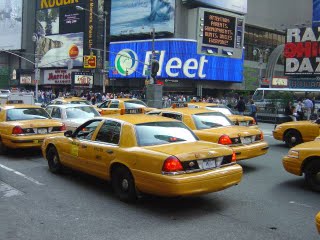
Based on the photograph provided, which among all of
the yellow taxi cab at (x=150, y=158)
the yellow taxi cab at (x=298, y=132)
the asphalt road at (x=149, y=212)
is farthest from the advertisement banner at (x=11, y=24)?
the yellow taxi cab at (x=150, y=158)

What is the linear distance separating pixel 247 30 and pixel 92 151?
7123 centimetres

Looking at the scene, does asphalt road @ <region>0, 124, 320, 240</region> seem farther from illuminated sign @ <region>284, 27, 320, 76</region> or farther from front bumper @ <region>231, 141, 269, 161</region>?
illuminated sign @ <region>284, 27, 320, 76</region>

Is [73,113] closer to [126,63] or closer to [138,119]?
[138,119]

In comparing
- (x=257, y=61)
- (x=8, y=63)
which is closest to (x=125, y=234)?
(x=257, y=61)

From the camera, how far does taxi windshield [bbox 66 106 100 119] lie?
530 inches

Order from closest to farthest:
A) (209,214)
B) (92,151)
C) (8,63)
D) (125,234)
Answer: (125,234) → (209,214) → (92,151) → (8,63)

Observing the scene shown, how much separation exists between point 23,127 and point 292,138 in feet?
26.1

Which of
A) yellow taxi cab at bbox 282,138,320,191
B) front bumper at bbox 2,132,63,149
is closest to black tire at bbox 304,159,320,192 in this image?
yellow taxi cab at bbox 282,138,320,191

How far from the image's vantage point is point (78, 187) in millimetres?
7957

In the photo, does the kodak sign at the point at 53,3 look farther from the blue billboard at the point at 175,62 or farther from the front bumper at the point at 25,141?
the front bumper at the point at 25,141

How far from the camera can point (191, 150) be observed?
649cm

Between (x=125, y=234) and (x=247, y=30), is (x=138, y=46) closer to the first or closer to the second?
(x=247, y=30)

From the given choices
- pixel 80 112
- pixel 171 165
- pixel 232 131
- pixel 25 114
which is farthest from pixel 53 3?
pixel 171 165

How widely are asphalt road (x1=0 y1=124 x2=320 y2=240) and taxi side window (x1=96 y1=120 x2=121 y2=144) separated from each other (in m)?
0.93
